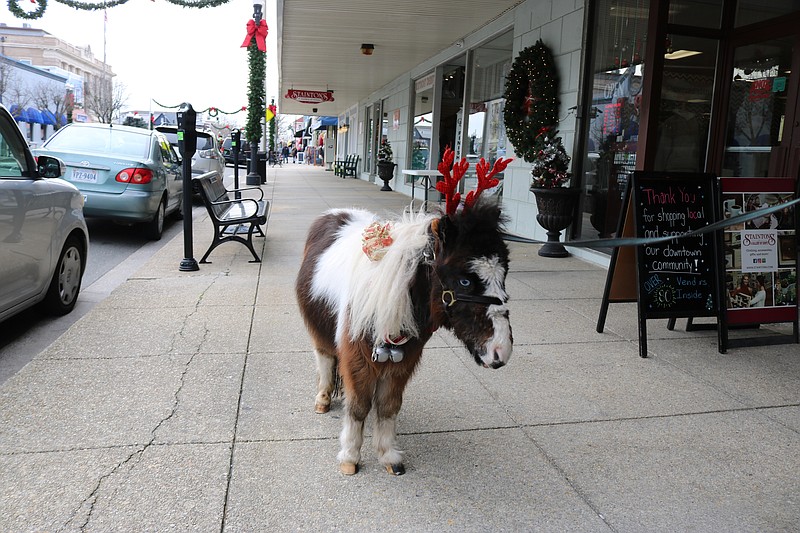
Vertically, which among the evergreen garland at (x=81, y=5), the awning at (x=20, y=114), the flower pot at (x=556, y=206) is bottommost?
the flower pot at (x=556, y=206)

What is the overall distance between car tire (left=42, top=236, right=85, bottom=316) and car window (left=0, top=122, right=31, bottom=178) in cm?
86

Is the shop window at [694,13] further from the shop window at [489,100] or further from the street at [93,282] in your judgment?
the street at [93,282]

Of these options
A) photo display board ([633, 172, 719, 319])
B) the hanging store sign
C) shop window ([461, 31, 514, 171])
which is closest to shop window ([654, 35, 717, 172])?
photo display board ([633, 172, 719, 319])

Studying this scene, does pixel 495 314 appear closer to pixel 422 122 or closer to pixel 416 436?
pixel 416 436

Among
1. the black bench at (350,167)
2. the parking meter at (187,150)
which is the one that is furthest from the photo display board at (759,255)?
the black bench at (350,167)

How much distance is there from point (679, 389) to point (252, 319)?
3.53m

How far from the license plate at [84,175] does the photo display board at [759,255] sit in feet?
26.4

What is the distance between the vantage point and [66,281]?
561 centimetres

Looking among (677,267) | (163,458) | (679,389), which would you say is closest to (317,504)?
(163,458)

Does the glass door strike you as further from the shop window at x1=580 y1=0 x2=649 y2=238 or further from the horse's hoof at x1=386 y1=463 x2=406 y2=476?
the horse's hoof at x1=386 y1=463 x2=406 y2=476

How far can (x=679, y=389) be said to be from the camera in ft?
13.3

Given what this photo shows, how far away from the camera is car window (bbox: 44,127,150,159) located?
9000 mm

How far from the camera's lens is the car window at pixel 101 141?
29.5 feet

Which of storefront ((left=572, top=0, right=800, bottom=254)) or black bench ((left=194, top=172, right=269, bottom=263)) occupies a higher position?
storefront ((left=572, top=0, right=800, bottom=254))
